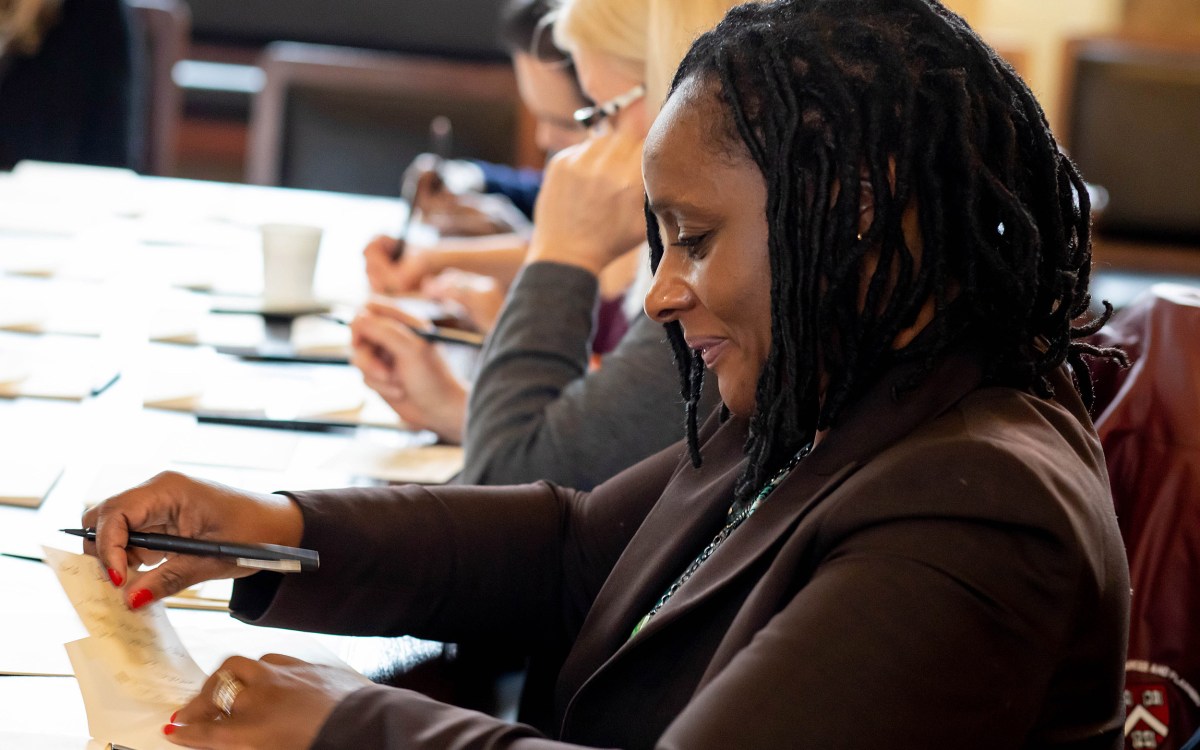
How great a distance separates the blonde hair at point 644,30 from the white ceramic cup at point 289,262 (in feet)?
1.41

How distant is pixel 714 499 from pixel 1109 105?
11.6ft

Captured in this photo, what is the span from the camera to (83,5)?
3.14 metres

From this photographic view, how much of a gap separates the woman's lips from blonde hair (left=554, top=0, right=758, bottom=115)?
0.49 meters

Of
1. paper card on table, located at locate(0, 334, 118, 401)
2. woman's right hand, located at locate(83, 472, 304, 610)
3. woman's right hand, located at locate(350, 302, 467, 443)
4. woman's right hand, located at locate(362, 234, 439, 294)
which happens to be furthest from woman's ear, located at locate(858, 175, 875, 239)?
woman's right hand, located at locate(362, 234, 439, 294)

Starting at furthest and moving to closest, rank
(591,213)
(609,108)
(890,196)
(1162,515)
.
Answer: (609,108) < (591,213) < (1162,515) < (890,196)

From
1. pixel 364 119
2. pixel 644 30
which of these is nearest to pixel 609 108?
pixel 644 30

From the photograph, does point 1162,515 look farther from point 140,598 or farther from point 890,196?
point 140,598

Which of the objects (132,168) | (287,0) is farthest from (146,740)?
(287,0)

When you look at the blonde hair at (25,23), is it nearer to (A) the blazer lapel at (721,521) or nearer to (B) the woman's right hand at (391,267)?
(B) the woman's right hand at (391,267)

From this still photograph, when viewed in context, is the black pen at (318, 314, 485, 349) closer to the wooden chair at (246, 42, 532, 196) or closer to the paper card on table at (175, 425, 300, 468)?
the paper card on table at (175, 425, 300, 468)

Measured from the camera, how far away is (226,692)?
74cm

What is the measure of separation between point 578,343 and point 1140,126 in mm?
3201

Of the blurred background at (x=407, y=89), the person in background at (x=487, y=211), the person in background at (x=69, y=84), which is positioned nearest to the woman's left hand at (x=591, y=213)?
the person in background at (x=487, y=211)

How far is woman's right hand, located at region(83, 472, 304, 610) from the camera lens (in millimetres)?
838
